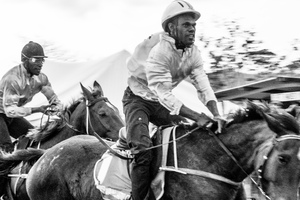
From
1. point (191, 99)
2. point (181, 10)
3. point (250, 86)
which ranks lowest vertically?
point (191, 99)

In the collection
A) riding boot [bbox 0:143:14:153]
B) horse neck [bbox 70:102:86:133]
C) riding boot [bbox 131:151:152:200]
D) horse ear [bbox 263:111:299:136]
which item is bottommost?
riding boot [bbox 0:143:14:153]

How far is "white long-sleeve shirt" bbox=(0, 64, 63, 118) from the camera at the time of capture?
941 centimetres

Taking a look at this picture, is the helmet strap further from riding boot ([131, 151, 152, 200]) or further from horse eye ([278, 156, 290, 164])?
horse eye ([278, 156, 290, 164])

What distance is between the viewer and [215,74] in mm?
14102

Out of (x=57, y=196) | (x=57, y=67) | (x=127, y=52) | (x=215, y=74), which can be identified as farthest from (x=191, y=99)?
(x=57, y=196)

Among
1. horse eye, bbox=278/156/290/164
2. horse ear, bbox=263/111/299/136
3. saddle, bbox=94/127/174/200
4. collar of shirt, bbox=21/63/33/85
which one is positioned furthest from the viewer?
collar of shirt, bbox=21/63/33/85

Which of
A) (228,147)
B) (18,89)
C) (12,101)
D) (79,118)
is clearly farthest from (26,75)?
(228,147)

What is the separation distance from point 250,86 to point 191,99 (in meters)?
3.51

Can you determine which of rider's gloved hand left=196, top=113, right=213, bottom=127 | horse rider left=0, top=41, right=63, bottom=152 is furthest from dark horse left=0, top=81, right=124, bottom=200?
rider's gloved hand left=196, top=113, right=213, bottom=127

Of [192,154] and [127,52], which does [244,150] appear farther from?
[127,52]

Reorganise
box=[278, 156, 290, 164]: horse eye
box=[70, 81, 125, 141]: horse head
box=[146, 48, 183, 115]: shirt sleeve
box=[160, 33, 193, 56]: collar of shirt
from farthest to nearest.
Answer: box=[70, 81, 125, 141]: horse head, box=[160, 33, 193, 56]: collar of shirt, box=[146, 48, 183, 115]: shirt sleeve, box=[278, 156, 290, 164]: horse eye

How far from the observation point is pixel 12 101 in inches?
371

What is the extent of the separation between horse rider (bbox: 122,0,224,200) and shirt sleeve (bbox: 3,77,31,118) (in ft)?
10.6

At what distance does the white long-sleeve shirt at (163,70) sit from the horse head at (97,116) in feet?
9.73
